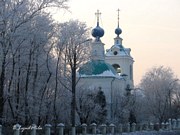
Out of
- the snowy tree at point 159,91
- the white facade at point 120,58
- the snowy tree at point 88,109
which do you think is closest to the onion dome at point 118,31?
the white facade at point 120,58

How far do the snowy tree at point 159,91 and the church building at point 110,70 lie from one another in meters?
3.10

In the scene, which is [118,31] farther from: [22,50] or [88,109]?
[22,50]

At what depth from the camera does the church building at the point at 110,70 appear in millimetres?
67875

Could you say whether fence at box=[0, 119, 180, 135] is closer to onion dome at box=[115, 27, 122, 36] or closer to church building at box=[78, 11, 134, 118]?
church building at box=[78, 11, 134, 118]

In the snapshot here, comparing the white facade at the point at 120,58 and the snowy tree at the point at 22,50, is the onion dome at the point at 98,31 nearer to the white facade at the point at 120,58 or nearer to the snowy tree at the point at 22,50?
the white facade at the point at 120,58

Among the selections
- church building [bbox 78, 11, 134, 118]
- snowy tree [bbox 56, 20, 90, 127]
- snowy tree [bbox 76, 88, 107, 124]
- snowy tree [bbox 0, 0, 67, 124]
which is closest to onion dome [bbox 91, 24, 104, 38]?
church building [bbox 78, 11, 134, 118]

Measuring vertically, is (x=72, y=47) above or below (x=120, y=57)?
below

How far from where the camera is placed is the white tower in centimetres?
8688

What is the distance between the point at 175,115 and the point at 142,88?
22.2 feet

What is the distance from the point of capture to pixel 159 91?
235 feet

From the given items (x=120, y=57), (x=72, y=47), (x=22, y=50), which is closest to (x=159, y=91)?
(x=120, y=57)

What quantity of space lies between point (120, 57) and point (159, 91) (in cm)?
1713

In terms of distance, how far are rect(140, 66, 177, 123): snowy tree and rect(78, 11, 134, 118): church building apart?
3.10 metres

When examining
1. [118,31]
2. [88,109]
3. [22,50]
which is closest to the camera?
[22,50]
